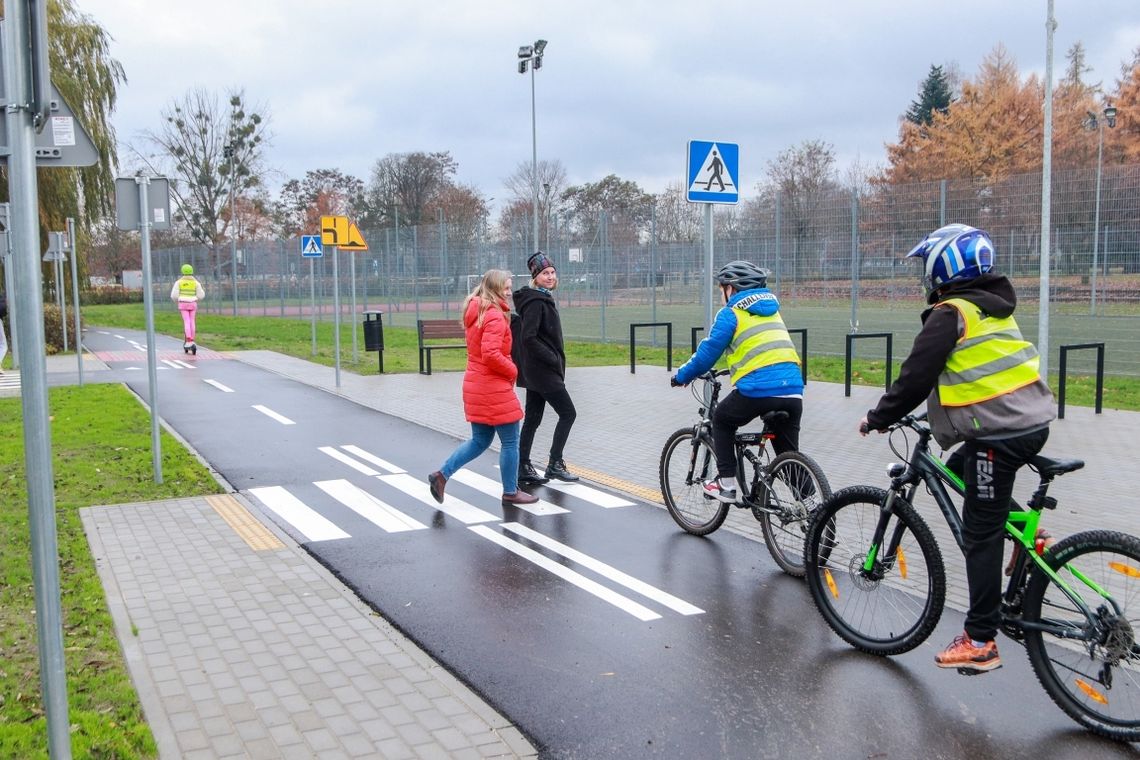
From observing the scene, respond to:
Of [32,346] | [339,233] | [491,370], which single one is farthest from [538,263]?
[339,233]

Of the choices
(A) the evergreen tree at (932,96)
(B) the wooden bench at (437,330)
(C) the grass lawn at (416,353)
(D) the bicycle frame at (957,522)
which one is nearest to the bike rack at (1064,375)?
(C) the grass lawn at (416,353)

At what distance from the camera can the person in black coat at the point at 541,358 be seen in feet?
27.3

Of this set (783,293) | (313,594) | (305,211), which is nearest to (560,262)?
(783,293)

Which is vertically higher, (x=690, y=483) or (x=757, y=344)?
(x=757, y=344)

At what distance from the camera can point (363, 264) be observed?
3569 centimetres

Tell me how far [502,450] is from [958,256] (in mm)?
4355

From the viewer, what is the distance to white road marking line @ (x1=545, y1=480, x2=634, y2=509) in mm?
7969

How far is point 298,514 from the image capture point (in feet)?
25.2

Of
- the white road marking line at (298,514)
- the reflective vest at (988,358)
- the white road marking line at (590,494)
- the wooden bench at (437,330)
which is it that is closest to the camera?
the reflective vest at (988,358)

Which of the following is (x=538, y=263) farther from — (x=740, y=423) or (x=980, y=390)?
(x=980, y=390)

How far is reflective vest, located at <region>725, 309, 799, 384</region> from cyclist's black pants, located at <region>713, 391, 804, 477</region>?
163 millimetres

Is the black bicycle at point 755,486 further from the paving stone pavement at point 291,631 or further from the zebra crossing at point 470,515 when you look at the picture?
the zebra crossing at point 470,515

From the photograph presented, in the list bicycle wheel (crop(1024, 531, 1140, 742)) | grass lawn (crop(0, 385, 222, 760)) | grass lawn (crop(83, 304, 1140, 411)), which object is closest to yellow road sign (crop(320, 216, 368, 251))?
grass lawn (crop(83, 304, 1140, 411))

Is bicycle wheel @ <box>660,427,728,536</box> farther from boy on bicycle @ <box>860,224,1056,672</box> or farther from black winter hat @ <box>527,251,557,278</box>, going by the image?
boy on bicycle @ <box>860,224,1056,672</box>
